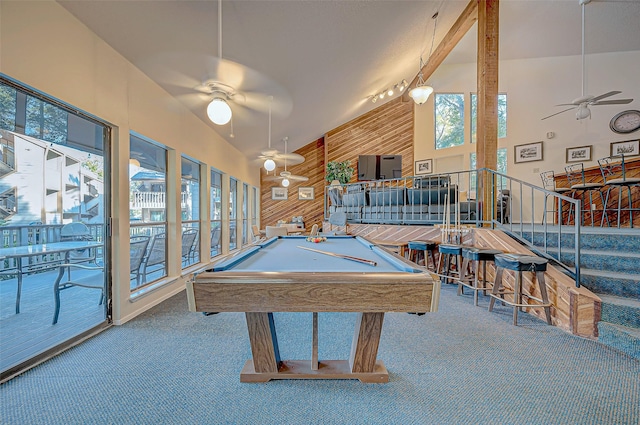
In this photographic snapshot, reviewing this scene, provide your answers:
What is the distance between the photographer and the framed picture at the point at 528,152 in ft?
22.2

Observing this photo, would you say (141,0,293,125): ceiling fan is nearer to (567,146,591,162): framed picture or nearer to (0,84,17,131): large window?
(0,84,17,131): large window

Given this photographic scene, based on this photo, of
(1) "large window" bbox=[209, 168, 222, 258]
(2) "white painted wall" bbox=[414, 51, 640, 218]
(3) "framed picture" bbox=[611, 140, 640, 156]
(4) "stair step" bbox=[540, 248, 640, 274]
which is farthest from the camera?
(2) "white painted wall" bbox=[414, 51, 640, 218]

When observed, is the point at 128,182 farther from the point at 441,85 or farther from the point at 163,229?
the point at 441,85

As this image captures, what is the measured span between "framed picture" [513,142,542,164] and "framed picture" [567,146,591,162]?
56 centimetres

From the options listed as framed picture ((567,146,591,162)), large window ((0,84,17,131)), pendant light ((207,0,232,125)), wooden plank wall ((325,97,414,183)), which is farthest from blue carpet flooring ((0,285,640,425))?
wooden plank wall ((325,97,414,183))

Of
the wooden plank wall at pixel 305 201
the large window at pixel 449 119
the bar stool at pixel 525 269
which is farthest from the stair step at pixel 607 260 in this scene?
the wooden plank wall at pixel 305 201

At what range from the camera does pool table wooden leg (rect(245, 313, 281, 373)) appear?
5.60 ft

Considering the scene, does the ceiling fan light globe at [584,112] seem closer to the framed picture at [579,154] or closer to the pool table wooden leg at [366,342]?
the framed picture at [579,154]

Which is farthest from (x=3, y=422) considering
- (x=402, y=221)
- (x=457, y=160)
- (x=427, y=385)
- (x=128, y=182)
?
(x=457, y=160)

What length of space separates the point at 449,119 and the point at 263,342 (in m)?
9.14

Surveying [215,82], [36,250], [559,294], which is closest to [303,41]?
[215,82]

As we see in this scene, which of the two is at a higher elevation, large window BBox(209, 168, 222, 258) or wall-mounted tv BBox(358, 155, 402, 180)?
wall-mounted tv BBox(358, 155, 402, 180)

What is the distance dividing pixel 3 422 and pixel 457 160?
9629mm

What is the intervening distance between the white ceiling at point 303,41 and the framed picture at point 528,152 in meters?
2.21
